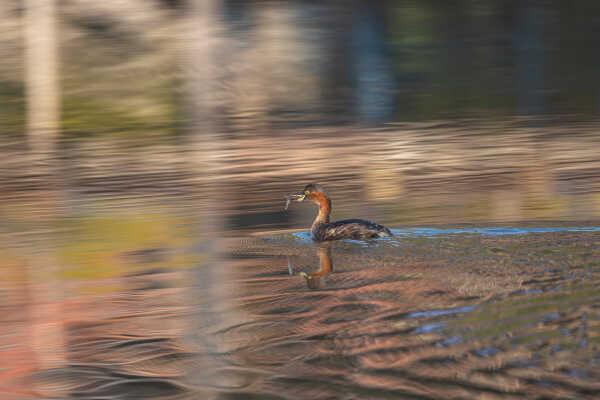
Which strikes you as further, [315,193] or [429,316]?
[315,193]

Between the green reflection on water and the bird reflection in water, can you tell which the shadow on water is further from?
the green reflection on water

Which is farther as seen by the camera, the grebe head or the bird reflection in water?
the grebe head

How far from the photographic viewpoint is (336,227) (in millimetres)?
10703

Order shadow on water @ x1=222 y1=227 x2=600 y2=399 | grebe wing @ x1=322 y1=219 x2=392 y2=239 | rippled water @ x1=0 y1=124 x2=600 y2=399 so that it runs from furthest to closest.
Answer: grebe wing @ x1=322 y1=219 x2=392 y2=239 < rippled water @ x1=0 y1=124 x2=600 y2=399 < shadow on water @ x1=222 y1=227 x2=600 y2=399

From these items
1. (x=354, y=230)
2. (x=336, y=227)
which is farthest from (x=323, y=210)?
(x=354, y=230)

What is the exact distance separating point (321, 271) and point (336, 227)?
4.72 ft

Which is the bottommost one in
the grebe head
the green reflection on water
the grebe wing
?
the green reflection on water

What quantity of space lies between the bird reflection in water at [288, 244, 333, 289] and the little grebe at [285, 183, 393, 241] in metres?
0.18

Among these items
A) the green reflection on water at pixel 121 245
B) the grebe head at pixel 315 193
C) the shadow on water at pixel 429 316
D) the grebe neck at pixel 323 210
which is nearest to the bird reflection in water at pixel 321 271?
the shadow on water at pixel 429 316

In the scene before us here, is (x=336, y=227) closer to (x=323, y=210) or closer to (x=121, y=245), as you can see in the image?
(x=323, y=210)

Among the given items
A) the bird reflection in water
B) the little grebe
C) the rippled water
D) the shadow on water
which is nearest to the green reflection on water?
the rippled water

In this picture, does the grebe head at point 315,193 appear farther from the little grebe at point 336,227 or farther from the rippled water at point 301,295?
the rippled water at point 301,295

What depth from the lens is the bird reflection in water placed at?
8703 mm

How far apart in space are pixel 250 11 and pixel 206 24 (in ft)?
4.88
